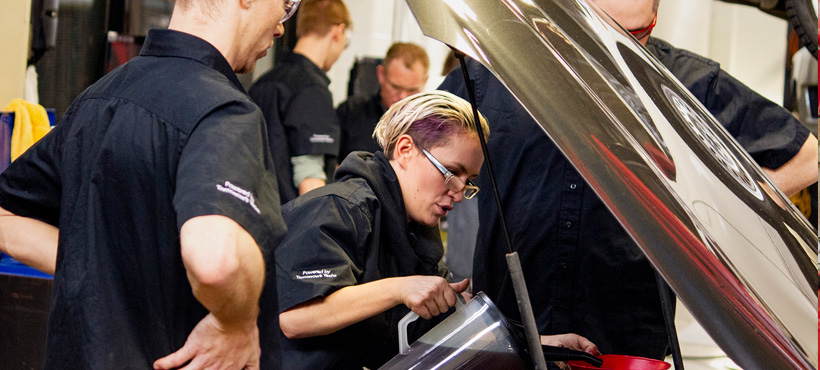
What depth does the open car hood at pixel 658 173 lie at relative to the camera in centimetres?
77

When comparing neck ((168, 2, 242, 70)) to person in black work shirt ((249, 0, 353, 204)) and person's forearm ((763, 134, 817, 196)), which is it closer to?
person's forearm ((763, 134, 817, 196))

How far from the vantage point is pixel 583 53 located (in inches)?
35.8

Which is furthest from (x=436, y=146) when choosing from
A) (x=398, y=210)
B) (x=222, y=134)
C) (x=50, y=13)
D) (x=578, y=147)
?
(x=50, y=13)

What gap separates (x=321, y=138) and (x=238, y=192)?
243 centimetres

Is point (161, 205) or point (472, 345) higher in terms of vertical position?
point (161, 205)

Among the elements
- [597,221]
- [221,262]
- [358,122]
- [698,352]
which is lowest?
[698,352]

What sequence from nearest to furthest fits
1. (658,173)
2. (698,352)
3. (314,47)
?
(658,173)
(314,47)
(698,352)

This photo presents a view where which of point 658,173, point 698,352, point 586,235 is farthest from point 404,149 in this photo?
point 698,352

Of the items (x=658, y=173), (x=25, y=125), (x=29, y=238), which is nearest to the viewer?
(x=658, y=173)

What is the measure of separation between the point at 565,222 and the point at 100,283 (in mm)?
1156

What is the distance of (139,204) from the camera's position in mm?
1050

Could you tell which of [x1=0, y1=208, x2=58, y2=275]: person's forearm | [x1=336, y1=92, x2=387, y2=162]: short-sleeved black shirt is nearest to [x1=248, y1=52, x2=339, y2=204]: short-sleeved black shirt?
[x1=336, y1=92, x2=387, y2=162]: short-sleeved black shirt

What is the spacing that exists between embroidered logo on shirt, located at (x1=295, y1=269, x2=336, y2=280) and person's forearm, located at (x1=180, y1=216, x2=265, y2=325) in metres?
0.45

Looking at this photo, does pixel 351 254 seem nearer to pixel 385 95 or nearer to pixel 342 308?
pixel 342 308
